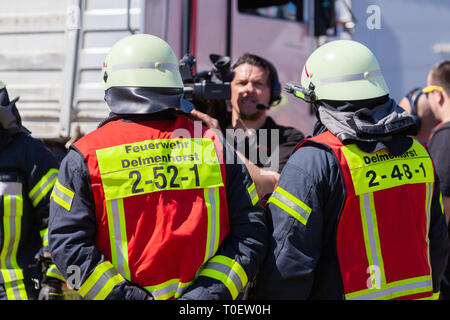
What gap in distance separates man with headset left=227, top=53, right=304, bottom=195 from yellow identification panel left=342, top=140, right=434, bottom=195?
2.91 feet

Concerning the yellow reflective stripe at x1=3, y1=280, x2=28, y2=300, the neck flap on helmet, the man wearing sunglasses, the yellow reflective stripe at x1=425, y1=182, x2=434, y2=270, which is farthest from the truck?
the yellow reflective stripe at x1=425, y1=182, x2=434, y2=270

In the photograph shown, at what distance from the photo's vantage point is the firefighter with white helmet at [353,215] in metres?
2.05

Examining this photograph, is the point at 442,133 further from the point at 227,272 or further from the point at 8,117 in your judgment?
the point at 8,117

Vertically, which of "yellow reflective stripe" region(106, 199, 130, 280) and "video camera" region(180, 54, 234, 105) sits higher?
"video camera" region(180, 54, 234, 105)

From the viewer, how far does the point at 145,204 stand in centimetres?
196

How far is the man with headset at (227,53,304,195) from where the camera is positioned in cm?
319

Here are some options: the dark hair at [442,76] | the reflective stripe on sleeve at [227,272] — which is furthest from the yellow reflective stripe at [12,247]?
the dark hair at [442,76]

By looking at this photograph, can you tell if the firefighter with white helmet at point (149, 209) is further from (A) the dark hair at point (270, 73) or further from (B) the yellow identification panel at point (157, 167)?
(A) the dark hair at point (270, 73)

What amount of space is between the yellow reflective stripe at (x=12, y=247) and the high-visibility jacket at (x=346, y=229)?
49.7 inches

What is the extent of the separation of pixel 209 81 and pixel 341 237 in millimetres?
1293

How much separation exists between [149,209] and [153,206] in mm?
18

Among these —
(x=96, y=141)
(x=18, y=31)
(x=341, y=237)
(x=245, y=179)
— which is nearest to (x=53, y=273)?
Answer: (x=96, y=141)

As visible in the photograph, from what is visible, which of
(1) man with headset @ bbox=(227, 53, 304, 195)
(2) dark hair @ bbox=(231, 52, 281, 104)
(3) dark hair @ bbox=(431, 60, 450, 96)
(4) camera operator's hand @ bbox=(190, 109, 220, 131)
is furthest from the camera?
(2) dark hair @ bbox=(231, 52, 281, 104)

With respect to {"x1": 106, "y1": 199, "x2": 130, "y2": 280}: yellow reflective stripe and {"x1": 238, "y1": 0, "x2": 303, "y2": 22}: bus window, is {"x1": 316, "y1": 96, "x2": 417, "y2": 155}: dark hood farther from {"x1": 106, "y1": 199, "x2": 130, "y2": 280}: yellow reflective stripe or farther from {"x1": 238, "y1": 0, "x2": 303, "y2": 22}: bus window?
{"x1": 238, "y1": 0, "x2": 303, "y2": 22}: bus window
